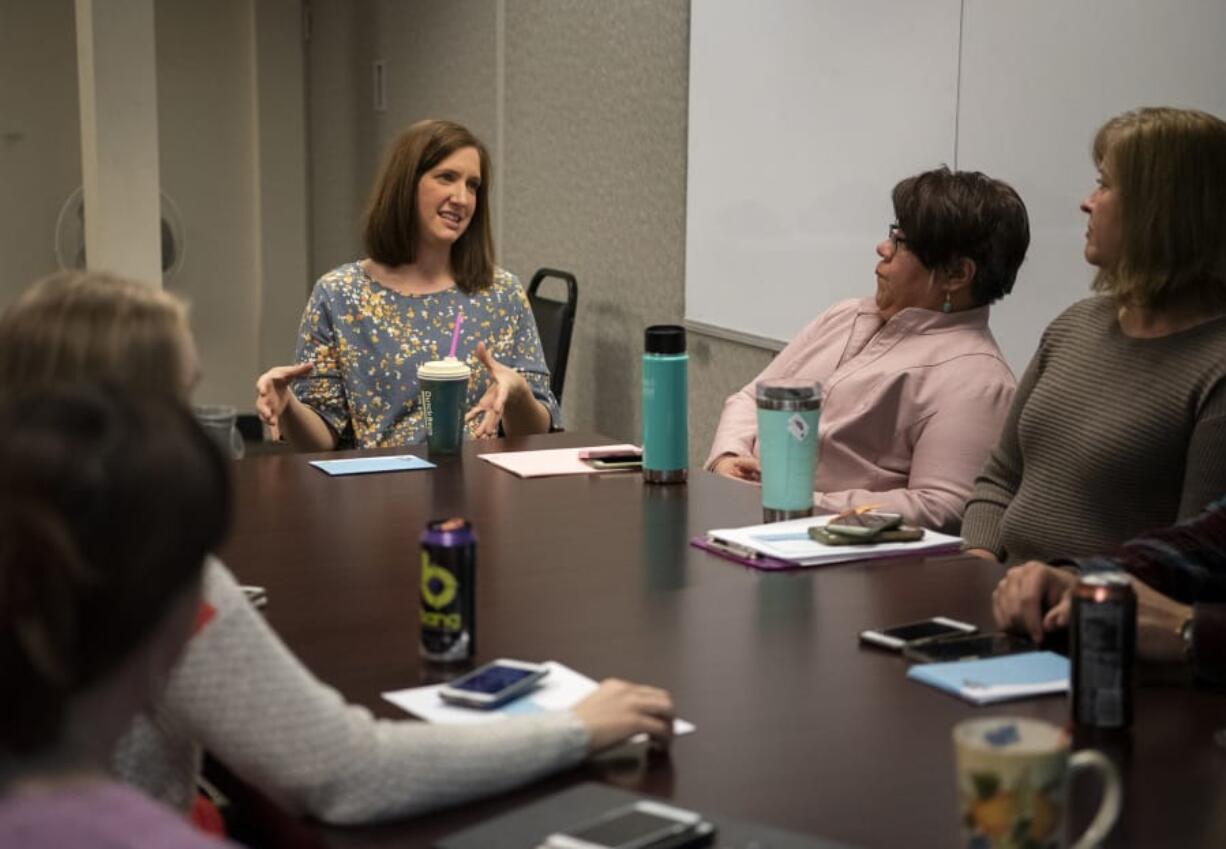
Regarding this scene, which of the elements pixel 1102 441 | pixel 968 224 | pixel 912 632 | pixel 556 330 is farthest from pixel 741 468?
pixel 556 330

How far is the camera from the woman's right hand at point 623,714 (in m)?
1.24

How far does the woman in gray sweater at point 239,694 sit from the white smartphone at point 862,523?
0.81 metres

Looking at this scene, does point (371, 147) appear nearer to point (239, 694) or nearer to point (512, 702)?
point (512, 702)

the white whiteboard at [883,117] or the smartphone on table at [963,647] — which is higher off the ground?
the white whiteboard at [883,117]

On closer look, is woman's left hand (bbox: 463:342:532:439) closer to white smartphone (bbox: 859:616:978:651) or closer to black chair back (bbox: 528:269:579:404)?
black chair back (bbox: 528:269:579:404)

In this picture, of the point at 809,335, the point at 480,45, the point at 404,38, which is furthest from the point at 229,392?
the point at 809,335

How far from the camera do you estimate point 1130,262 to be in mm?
2115

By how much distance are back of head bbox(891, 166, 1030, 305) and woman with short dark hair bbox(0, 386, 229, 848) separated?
6.43 ft

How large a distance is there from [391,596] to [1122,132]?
114 cm

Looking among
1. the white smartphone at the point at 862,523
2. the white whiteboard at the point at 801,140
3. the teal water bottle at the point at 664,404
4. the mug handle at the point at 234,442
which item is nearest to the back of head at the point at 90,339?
the mug handle at the point at 234,442

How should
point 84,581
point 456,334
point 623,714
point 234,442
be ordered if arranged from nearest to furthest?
A: point 84,581, point 623,714, point 234,442, point 456,334

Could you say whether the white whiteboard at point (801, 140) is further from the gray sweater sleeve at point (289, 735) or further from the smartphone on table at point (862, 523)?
the gray sweater sleeve at point (289, 735)

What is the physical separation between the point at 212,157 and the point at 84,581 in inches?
243

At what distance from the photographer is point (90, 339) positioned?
1127 mm
